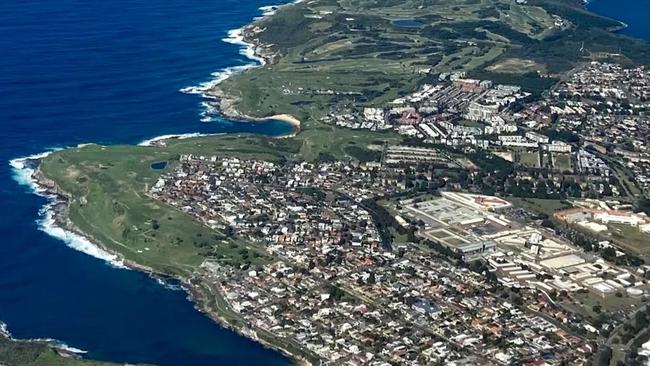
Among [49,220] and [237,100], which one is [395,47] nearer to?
[237,100]

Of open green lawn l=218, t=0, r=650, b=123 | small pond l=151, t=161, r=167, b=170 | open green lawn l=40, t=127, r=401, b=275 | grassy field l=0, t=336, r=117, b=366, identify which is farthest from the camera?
open green lawn l=218, t=0, r=650, b=123

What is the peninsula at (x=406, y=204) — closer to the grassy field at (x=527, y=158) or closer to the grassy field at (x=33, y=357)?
the grassy field at (x=527, y=158)

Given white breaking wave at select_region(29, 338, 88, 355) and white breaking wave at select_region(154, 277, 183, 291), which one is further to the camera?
white breaking wave at select_region(154, 277, 183, 291)

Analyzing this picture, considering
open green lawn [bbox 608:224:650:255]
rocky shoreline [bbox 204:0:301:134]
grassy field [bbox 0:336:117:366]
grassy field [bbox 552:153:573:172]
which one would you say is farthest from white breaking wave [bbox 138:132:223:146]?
open green lawn [bbox 608:224:650:255]

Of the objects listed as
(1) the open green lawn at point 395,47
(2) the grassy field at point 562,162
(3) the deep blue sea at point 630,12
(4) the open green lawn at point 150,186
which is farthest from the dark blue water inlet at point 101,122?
(3) the deep blue sea at point 630,12

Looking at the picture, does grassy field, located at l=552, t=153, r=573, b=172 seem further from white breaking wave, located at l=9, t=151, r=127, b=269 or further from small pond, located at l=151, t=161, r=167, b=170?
white breaking wave, located at l=9, t=151, r=127, b=269

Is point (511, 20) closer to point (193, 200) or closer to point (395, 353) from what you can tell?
point (193, 200)

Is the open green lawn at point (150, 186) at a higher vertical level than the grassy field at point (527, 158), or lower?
higher

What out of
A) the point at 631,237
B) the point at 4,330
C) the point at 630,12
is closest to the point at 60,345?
the point at 4,330
